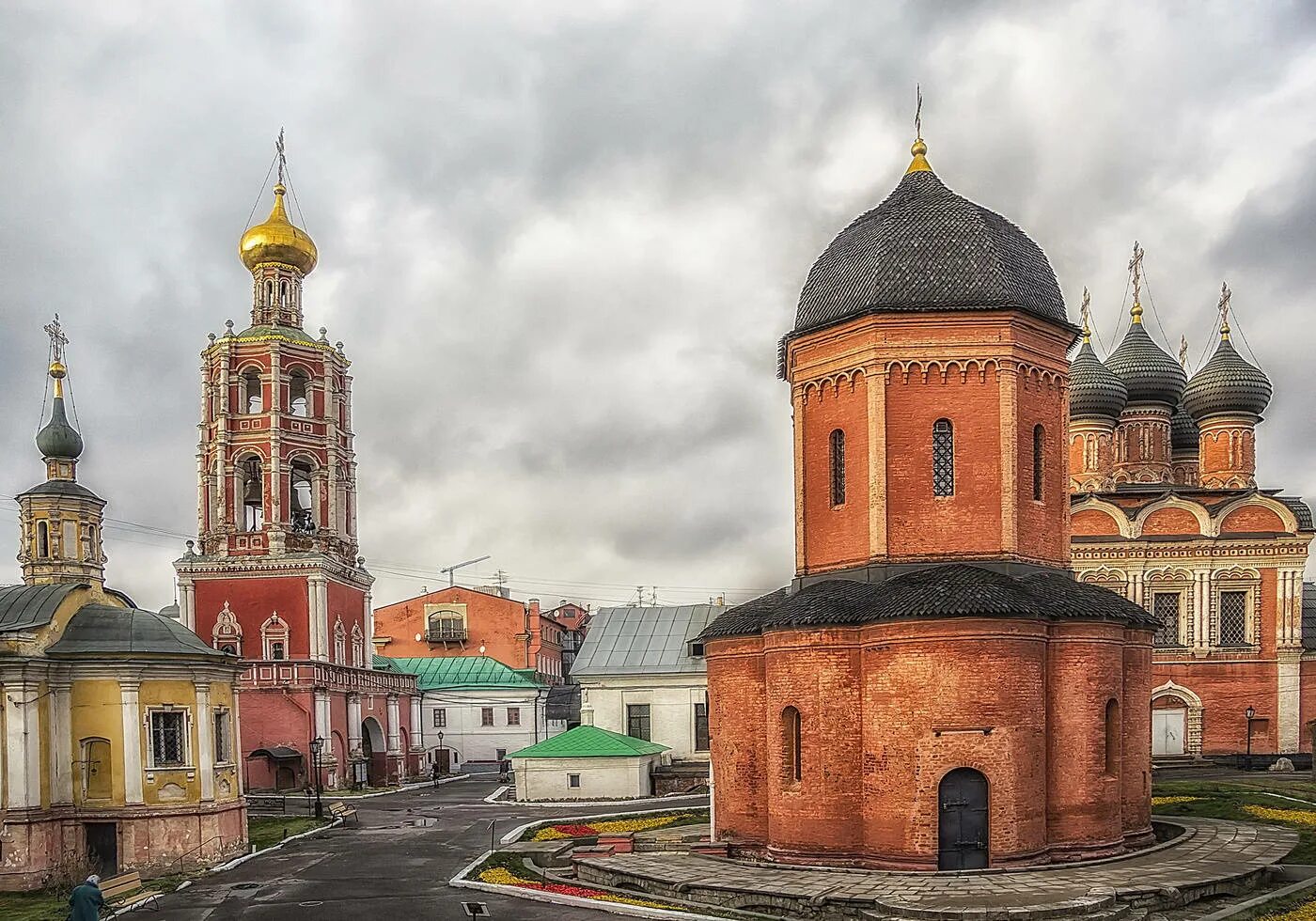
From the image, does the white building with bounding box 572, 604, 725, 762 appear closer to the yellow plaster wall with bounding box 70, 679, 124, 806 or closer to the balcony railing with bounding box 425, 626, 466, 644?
the yellow plaster wall with bounding box 70, 679, 124, 806

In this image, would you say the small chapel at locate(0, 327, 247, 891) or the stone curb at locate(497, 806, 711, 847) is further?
the stone curb at locate(497, 806, 711, 847)

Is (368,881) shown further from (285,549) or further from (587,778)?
(285,549)

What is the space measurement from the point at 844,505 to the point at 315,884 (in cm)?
1174

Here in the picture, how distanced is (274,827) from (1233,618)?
96.5 feet

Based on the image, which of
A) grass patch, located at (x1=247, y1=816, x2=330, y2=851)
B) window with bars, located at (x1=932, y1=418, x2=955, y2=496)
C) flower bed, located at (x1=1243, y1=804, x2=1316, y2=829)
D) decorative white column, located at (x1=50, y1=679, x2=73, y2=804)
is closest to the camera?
window with bars, located at (x1=932, y1=418, x2=955, y2=496)

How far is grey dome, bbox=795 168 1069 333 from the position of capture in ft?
67.5

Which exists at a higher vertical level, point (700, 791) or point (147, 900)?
point (147, 900)

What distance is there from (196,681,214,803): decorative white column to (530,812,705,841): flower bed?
22.6 ft

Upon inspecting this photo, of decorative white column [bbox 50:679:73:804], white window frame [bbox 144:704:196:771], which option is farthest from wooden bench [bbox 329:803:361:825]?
decorative white column [bbox 50:679:73:804]

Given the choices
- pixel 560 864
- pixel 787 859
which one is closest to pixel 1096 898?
pixel 787 859

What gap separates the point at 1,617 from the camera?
2325 cm

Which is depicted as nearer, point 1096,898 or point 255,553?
point 1096,898

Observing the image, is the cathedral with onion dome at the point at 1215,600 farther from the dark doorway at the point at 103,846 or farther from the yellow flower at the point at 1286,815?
the dark doorway at the point at 103,846

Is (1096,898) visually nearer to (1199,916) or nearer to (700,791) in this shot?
(1199,916)
